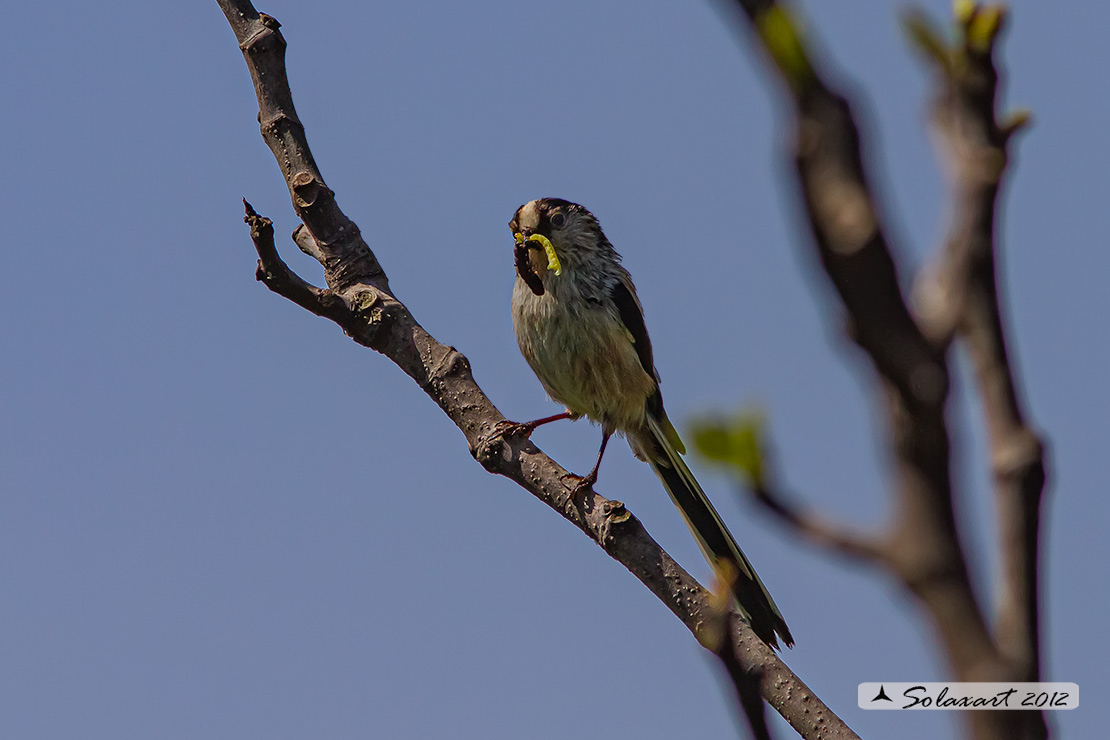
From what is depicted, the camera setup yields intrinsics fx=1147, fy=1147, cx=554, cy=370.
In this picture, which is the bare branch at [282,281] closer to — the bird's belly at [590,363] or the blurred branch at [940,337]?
the bird's belly at [590,363]

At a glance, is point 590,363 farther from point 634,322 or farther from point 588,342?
point 634,322

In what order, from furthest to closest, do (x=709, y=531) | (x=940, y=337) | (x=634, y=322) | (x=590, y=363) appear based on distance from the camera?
(x=634, y=322)
(x=590, y=363)
(x=709, y=531)
(x=940, y=337)

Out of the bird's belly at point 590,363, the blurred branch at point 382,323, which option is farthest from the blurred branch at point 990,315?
the bird's belly at point 590,363

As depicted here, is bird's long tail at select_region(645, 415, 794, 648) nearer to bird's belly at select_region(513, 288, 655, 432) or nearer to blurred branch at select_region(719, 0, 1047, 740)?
bird's belly at select_region(513, 288, 655, 432)

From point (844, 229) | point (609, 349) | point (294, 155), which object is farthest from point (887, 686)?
point (609, 349)

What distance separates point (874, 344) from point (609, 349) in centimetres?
660

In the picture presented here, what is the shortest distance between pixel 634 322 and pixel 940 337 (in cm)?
694

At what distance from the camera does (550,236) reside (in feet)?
25.9

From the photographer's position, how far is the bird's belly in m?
7.43

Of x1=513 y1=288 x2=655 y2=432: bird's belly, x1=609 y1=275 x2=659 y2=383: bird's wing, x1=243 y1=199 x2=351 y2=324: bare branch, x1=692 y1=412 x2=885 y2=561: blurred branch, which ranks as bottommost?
x1=692 y1=412 x2=885 y2=561: blurred branch

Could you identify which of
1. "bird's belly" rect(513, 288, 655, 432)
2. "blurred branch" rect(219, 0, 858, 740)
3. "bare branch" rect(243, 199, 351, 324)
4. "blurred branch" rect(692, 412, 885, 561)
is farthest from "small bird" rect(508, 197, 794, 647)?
"blurred branch" rect(692, 412, 885, 561)

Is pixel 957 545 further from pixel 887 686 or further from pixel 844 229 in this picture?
pixel 887 686

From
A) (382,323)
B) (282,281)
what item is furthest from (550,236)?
(282,281)

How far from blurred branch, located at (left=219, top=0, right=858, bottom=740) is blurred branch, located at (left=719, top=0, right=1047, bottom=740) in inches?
149
